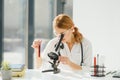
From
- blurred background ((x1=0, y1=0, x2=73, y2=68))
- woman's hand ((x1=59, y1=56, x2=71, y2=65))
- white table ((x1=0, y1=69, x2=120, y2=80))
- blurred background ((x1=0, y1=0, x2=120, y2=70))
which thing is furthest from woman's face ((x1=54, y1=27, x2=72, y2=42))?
blurred background ((x1=0, y1=0, x2=73, y2=68))

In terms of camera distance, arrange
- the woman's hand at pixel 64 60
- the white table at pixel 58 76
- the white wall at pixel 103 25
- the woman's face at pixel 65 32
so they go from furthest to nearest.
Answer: the white wall at pixel 103 25, the woman's face at pixel 65 32, the woman's hand at pixel 64 60, the white table at pixel 58 76

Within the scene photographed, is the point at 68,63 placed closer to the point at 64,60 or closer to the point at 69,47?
the point at 64,60

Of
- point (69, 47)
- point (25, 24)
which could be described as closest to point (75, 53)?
point (69, 47)

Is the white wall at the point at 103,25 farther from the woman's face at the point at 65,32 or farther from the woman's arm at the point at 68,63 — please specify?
the woman's arm at the point at 68,63

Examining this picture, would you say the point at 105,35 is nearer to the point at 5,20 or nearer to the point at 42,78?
the point at 5,20

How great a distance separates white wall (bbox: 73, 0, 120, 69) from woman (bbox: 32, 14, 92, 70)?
1.03 m

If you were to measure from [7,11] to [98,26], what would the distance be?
1475mm

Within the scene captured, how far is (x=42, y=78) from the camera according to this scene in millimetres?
2363

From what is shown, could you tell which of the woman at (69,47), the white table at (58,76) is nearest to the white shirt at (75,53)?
the woman at (69,47)

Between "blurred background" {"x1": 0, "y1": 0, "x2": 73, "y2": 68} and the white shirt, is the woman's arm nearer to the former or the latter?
the white shirt

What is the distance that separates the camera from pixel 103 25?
403 cm

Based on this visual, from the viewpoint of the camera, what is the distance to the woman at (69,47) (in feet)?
9.27

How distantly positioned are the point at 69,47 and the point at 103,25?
3.66ft

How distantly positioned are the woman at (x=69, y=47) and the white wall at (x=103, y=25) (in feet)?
3.38
